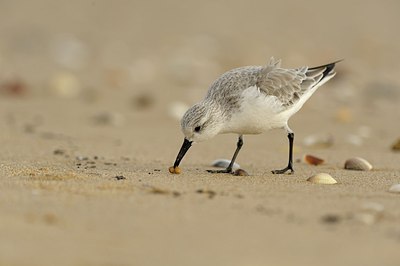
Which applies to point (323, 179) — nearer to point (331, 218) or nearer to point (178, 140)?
point (331, 218)

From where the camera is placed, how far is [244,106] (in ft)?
21.5

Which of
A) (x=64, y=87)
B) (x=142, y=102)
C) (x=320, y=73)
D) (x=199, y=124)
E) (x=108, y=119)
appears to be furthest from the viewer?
(x=64, y=87)

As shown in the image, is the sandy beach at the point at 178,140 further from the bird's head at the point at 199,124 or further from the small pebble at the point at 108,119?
the bird's head at the point at 199,124

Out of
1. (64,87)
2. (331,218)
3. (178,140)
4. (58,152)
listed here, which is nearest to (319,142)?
(178,140)

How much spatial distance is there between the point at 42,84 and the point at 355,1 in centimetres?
916

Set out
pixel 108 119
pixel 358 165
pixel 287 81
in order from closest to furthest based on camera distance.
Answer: pixel 358 165, pixel 287 81, pixel 108 119

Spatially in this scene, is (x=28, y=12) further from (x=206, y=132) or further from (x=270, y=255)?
(x=270, y=255)

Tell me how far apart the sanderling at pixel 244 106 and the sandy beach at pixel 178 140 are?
1.36 feet

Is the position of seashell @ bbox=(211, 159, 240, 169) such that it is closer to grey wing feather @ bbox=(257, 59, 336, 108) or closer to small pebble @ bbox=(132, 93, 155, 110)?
grey wing feather @ bbox=(257, 59, 336, 108)

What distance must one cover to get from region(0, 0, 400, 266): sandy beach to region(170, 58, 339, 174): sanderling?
415mm

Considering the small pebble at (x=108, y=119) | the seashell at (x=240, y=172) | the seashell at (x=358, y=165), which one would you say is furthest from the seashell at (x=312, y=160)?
the small pebble at (x=108, y=119)

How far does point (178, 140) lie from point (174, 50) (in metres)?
7.19

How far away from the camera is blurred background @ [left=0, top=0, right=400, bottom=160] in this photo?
11.8 meters

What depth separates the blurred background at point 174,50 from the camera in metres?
11.8
